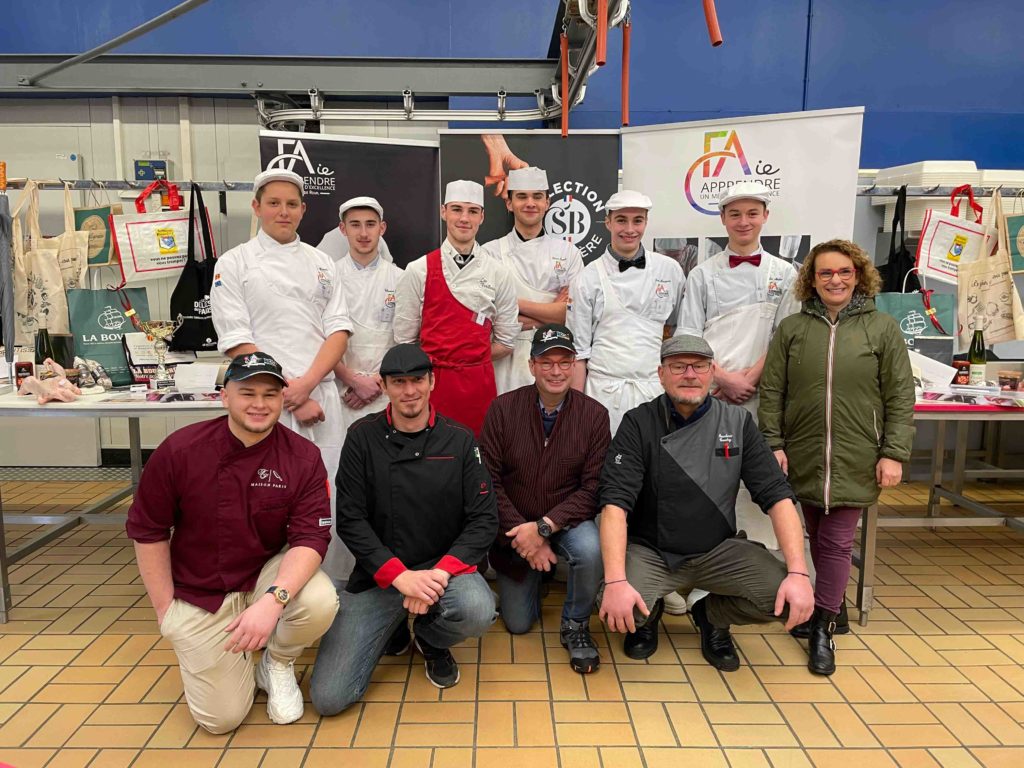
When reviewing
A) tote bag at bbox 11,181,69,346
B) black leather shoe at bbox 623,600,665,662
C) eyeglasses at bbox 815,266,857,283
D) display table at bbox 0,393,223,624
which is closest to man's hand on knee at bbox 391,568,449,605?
black leather shoe at bbox 623,600,665,662

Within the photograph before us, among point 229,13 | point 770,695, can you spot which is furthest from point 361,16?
point 770,695

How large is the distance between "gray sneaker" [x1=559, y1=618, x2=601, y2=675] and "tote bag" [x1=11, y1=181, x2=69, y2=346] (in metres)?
2.92

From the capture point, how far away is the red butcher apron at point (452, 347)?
10.1 feet

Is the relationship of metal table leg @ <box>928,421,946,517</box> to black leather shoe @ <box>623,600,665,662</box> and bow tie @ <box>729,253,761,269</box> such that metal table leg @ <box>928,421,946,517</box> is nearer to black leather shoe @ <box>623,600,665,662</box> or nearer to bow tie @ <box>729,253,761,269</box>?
bow tie @ <box>729,253,761,269</box>

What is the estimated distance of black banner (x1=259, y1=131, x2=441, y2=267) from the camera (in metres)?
3.67

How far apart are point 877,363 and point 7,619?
3707 millimetres

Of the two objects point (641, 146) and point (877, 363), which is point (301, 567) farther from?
point (641, 146)

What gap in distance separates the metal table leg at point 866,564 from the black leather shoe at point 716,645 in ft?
2.22

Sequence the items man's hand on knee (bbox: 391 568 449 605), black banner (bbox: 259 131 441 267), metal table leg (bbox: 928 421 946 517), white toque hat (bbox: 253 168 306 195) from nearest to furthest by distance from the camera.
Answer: man's hand on knee (bbox: 391 568 449 605)
white toque hat (bbox: 253 168 306 195)
black banner (bbox: 259 131 441 267)
metal table leg (bbox: 928 421 946 517)

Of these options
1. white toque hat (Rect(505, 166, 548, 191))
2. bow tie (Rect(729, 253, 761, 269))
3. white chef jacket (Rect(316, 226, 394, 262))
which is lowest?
A: bow tie (Rect(729, 253, 761, 269))

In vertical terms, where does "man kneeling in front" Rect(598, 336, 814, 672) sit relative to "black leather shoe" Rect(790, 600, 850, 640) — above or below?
above

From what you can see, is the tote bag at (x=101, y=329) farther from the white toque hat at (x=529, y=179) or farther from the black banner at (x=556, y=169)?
the white toque hat at (x=529, y=179)

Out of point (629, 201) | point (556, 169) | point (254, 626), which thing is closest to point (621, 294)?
point (629, 201)

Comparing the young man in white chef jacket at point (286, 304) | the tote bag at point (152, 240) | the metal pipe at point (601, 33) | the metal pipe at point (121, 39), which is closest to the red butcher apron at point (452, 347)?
the young man in white chef jacket at point (286, 304)
